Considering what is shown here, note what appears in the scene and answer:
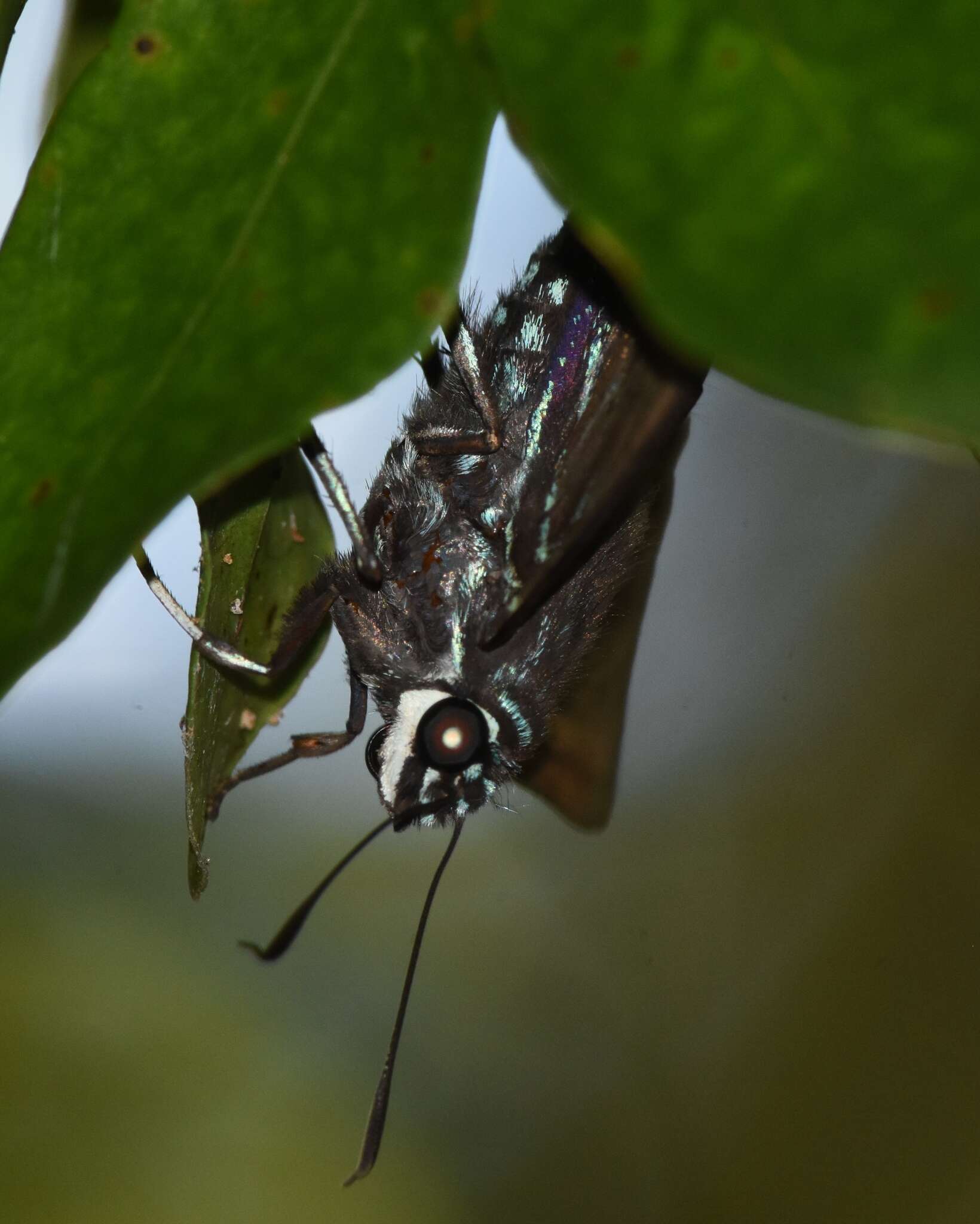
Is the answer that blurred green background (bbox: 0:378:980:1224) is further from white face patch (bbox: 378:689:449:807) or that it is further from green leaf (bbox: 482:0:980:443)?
green leaf (bbox: 482:0:980:443)

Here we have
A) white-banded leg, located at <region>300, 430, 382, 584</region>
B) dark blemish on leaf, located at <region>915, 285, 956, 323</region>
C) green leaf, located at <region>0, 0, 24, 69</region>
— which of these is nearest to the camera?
dark blemish on leaf, located at <region>915, 285, 956, 323</region>

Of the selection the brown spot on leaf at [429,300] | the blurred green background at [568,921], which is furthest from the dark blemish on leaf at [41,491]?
the blurred green background at [568,921]

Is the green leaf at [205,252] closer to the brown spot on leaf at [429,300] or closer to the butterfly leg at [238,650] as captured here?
the brown spot on leaf at [429,300]

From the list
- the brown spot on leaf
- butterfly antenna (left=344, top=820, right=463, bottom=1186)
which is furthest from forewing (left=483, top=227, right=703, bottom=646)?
the brown spot on leaf

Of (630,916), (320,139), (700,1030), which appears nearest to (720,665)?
(630,916)

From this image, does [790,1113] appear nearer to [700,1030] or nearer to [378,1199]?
[700,1030]

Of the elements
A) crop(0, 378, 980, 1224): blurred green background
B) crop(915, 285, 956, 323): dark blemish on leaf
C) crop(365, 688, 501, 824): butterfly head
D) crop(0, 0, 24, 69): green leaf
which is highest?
crop(0, 0, 24, 69): green leaf
